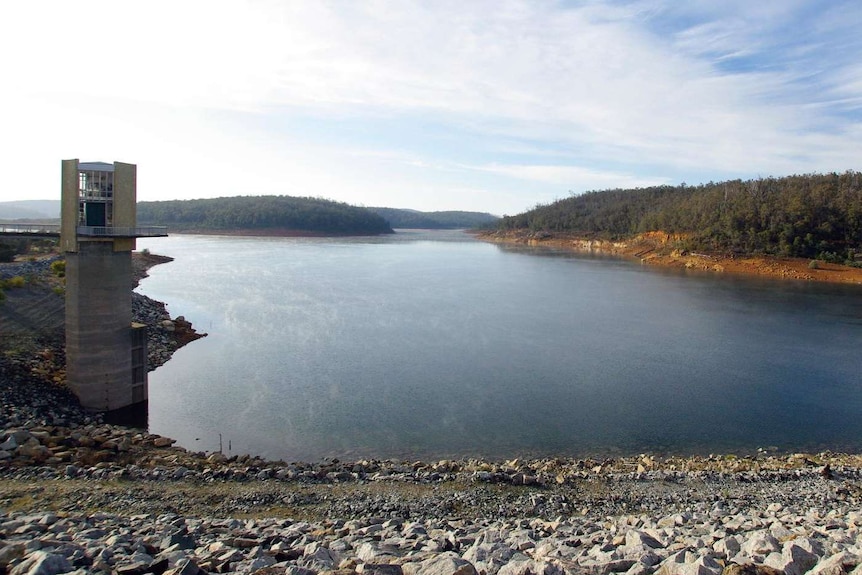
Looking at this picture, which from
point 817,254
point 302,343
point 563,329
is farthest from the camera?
point 817,254

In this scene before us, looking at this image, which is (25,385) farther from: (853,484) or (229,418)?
(853,484)

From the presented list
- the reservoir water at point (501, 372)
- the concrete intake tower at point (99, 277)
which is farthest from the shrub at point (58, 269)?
the concrete intake tower at point (99, 277)

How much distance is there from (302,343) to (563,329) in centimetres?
1171

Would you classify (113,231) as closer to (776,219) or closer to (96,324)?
(96,324)

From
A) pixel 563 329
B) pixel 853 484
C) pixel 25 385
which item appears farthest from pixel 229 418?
pixel 563 329

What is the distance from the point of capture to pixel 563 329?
27.1 meters

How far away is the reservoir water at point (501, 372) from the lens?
46.5ft

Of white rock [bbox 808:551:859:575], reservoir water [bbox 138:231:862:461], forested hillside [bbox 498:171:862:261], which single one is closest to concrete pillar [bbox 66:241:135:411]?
reservoir water [bbox 138:231:862:461]

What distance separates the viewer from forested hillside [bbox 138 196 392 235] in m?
109

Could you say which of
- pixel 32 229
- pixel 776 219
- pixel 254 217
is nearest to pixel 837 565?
pixel 32 229

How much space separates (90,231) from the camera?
14555 mm

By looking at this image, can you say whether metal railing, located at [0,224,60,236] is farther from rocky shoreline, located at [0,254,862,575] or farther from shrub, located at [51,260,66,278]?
shrub, located at [51,260,66,278]

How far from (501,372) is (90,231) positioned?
12474 millimetres

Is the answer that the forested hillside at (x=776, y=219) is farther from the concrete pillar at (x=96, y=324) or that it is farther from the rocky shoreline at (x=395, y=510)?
the concrete pillar at (x=96, y=324)
